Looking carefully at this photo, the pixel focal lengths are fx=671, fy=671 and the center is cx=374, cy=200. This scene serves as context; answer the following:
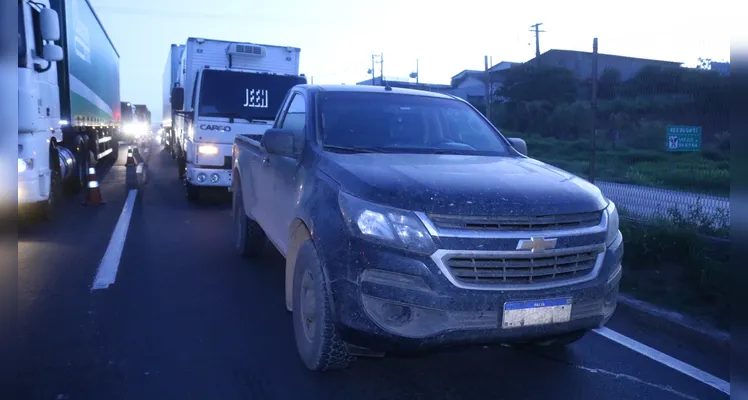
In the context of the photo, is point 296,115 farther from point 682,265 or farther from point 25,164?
point 25,164

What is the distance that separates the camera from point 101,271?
7.11 m

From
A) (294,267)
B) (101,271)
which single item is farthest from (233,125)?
(294,267)

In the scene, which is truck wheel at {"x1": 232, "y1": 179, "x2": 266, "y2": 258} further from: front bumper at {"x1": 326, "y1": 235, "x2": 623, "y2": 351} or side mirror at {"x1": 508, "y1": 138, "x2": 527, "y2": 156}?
front bumper at {"x1": 326, "y1": 235, "x2": 623, "y2": 351}

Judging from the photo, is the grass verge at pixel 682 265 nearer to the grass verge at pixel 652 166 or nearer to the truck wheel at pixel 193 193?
the grass verge at pixel 652 166

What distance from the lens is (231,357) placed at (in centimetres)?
473

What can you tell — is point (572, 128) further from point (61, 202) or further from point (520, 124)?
point (61, 202)

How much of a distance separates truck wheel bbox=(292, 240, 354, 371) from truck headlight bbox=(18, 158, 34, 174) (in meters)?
5.85

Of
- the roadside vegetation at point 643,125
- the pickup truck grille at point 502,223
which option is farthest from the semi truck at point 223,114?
the pickup truck grille at point 502,223

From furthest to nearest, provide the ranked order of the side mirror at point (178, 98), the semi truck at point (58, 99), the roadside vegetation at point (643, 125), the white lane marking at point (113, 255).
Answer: the side mirror at point (178, 98) → the semi truck at point (58, 99) → the roadside vegetation at point (643, 125) → the white lane marking at point (113, 255)

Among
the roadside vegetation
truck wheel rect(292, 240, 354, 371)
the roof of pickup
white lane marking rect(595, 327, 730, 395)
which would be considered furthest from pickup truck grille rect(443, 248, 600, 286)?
the roof of pickup

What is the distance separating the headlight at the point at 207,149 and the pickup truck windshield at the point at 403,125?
6.29 m

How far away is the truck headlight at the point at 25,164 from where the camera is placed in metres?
8.70

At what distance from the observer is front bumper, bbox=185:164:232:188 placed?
1145cm

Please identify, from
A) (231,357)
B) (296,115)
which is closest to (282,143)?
(296,115)
